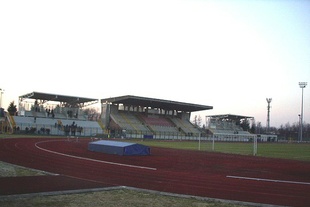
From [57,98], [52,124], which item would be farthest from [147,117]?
[52,124]

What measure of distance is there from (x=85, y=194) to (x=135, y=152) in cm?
1510

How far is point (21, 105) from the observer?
198ft

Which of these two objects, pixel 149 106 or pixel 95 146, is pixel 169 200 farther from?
pixel 149 106

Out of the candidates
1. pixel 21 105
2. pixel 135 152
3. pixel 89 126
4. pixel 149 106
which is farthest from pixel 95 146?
pixel 149 106

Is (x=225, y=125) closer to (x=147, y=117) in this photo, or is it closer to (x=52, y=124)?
(x=147, y=117)

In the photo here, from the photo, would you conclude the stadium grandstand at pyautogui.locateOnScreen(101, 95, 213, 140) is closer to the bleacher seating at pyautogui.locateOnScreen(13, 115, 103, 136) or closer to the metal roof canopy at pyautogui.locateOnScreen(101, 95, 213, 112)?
the metal roof canopy at pyautogui.locateOnScreen(101, 95, 213, 112)

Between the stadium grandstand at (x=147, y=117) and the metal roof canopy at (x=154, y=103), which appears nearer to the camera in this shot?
the stadium grandstand at (x=147, y=117)

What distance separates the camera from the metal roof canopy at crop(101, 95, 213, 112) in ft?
216

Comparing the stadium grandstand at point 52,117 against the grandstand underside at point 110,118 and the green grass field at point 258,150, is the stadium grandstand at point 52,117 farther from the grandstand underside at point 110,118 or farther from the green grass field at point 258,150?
the green grass field at point 258,150

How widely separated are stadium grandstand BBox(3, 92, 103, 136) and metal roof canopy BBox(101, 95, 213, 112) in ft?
16.1

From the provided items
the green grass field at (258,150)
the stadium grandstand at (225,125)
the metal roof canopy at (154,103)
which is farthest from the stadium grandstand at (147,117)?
the green grass field at (258,150)

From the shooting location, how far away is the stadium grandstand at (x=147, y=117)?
2556 inches

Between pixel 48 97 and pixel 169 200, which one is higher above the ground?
pixel 48 97

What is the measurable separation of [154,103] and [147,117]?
4541 mm
